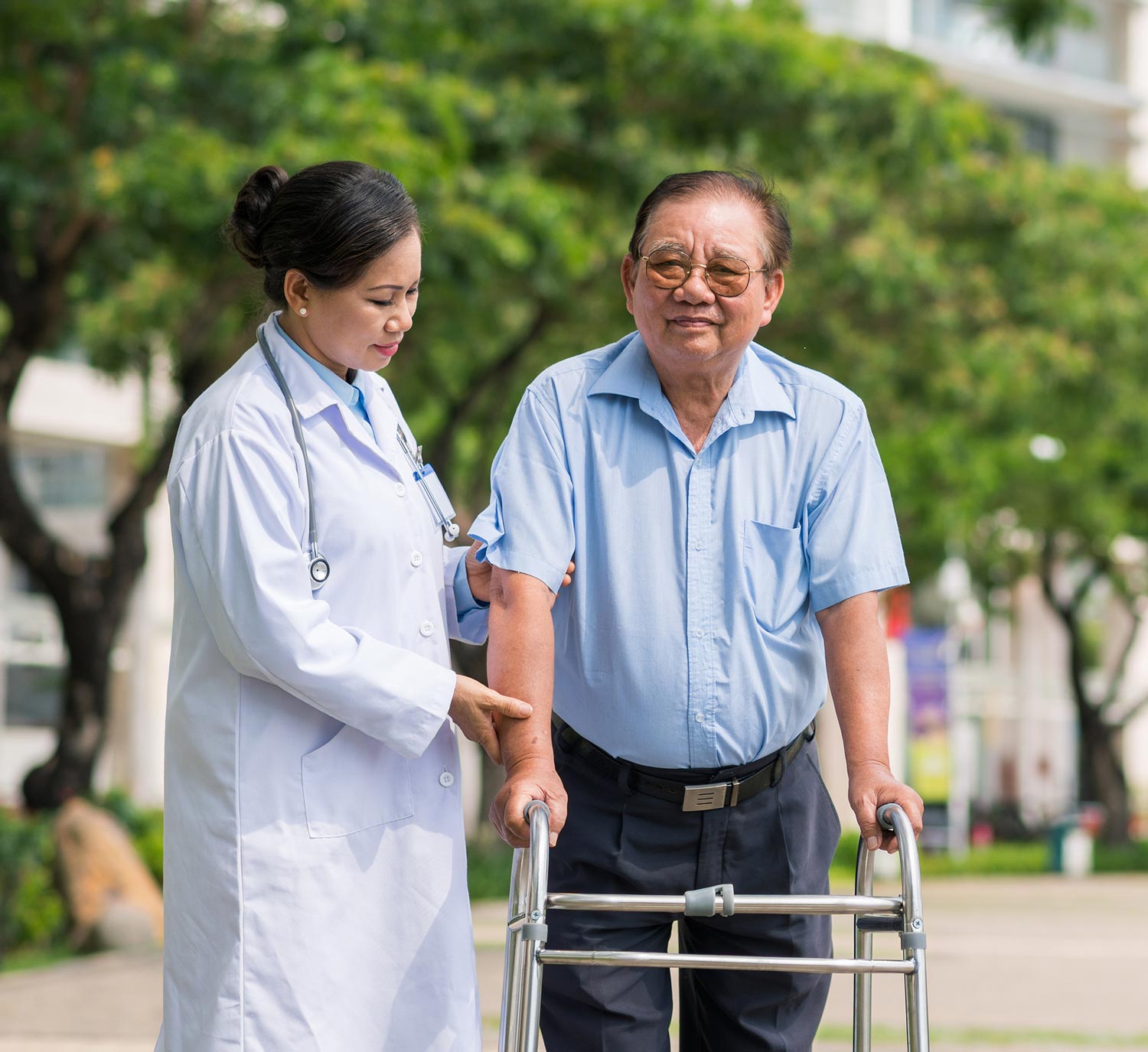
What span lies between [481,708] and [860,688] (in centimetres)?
67

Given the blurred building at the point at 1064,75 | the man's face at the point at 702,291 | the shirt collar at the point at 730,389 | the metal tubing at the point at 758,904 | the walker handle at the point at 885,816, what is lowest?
the metal tubing at the point at 758,904

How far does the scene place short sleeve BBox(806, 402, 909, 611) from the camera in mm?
3244

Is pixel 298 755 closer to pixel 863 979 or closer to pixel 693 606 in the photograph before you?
pixel 693 606

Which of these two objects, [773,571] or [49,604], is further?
[49,604]

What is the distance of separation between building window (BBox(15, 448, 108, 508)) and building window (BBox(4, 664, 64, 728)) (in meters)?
2.65

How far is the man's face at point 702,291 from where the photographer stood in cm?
321

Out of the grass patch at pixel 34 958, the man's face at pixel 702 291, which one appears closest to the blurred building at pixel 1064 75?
the grass patch at pixel 34 958

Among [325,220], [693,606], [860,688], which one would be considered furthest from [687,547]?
[325,220]

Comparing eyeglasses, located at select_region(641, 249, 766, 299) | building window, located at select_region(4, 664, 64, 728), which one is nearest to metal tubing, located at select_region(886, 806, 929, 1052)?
eyeglasses, located at select_region(641, 249, 766, 299)

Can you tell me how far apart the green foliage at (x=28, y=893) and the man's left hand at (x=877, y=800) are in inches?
341

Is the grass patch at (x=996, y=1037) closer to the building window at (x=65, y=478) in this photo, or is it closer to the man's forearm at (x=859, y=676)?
the man's forearm at (x=859, y=676)

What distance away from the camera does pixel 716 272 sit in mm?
3207

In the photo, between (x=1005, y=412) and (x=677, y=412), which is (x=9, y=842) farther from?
(x=1005, y=412)

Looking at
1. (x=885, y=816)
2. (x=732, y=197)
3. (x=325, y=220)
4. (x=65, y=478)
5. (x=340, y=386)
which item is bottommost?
(x=885, y=816)
